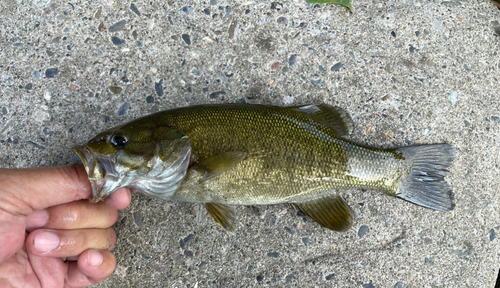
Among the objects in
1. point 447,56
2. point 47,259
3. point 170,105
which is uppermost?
point 447,56

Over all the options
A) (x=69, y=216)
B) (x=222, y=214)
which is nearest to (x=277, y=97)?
(x=222, y=214)

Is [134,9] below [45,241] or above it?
above

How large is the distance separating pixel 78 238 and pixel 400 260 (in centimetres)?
235

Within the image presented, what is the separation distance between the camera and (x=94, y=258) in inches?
83.4

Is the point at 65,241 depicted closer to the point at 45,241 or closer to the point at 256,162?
the point at 45,241

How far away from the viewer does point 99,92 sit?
259 centimetres

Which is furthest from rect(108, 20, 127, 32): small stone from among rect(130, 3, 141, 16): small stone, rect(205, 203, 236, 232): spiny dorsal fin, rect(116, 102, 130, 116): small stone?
rect(205, 203, 236, 232): spiny dorsal fin

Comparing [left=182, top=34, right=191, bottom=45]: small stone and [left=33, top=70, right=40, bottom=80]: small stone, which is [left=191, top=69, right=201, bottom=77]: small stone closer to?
[left=182, top=34, right=191, bottom=45]: small stone

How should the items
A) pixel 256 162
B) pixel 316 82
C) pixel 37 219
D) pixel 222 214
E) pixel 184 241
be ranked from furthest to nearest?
pixel 316 82
pixel 184 241
pixel 222 214
pixel 256 162
pixel 37 219

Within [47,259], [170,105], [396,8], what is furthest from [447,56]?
[47,259]

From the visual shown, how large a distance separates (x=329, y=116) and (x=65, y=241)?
1.91 metres

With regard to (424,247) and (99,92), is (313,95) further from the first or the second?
(99,92)

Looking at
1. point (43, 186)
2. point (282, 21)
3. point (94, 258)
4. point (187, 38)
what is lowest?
point (94, 258)

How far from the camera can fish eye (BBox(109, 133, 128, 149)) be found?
1.95m
